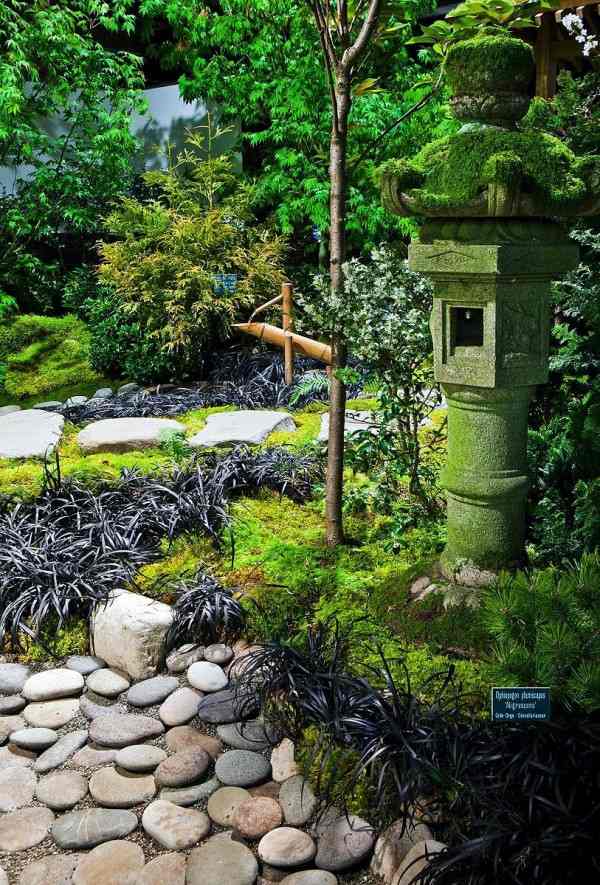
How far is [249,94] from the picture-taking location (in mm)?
10148

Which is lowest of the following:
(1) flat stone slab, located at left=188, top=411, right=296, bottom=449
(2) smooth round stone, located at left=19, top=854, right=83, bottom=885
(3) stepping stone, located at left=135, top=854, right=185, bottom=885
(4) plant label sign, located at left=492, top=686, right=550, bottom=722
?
(2) smooth round stone, located at left=19, top=854, right=83, bottom=885

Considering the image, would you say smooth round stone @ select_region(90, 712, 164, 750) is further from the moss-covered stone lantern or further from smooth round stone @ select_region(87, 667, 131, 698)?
the moss-covered stone lantern

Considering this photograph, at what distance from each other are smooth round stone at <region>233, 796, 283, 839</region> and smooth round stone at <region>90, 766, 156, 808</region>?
14.4 inches

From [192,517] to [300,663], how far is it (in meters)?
1.63

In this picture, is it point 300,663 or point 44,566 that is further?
point 44,566

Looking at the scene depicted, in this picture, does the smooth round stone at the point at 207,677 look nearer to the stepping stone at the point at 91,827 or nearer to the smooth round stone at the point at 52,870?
the stepping stone at the point at 91,827

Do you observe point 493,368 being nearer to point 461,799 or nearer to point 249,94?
point 461,799

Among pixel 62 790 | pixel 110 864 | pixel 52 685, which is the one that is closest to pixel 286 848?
pixel 110 864

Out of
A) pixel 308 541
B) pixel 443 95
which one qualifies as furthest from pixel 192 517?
pixel 443 95

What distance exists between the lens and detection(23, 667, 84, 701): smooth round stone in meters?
3.65

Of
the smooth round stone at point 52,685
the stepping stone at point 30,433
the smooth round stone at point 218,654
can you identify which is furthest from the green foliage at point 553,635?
the stepping stone at point 30,433

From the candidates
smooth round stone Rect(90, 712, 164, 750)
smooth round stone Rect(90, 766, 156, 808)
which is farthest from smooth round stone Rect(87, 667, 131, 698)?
smooth round stone Rect(90, 766, 156, 808)

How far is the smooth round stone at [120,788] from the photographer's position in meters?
2.99

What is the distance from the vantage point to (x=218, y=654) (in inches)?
148
